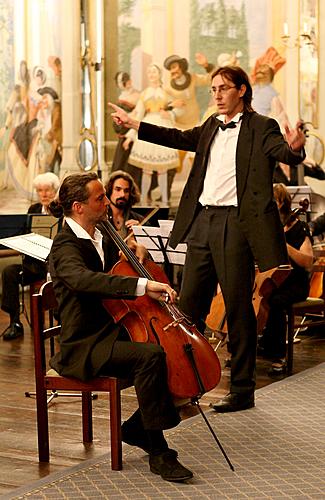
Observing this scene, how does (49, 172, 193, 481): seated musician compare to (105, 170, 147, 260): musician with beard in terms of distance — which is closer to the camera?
(49, 172, 193, 481): seated musician

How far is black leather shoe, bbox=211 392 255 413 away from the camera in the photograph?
480cm

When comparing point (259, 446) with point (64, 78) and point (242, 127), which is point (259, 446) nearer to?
point (242, 127)

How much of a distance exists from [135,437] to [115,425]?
0.18 m

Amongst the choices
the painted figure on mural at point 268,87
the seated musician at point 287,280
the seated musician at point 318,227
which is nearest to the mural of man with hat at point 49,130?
the painted figure on mural at point 268,87

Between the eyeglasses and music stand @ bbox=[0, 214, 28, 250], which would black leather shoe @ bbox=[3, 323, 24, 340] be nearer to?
music stand @ bbox=[0, 214, 28, 250]

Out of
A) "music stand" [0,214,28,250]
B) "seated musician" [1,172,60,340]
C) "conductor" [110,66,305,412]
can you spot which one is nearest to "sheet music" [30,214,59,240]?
"seated musician" [1,172,60,340]

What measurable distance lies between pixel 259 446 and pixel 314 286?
3.42 m

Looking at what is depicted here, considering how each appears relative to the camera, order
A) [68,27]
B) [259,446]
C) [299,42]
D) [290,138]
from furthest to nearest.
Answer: [68,27] → [299,42] → [290,138] → [259,446]

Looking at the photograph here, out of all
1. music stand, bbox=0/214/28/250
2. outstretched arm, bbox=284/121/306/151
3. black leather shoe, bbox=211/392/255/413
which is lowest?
black leather shoe, bbox=211/392/255/413

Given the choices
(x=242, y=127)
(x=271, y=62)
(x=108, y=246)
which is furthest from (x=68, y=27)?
(x=108, y=246)

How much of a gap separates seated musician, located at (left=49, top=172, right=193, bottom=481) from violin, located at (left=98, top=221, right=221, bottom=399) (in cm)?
5

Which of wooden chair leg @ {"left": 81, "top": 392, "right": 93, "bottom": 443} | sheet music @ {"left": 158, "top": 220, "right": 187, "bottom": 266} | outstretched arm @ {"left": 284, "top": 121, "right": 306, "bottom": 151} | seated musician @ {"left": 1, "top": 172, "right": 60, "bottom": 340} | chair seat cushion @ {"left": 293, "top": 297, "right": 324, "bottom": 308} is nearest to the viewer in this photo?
wooden chair leg @ {"left": 81, "top": 392, "right": 93, "bottom": 443}

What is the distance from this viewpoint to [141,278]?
3.63 metres

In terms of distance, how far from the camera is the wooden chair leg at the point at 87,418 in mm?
4281
